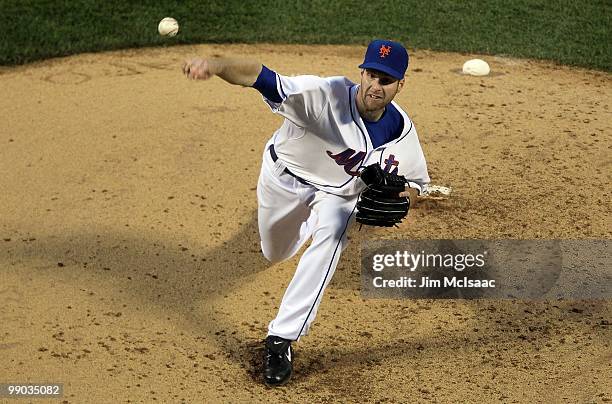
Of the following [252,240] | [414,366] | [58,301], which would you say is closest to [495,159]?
[252,240]

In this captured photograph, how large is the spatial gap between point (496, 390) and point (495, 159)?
121 inches

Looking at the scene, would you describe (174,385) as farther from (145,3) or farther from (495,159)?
(145,3)

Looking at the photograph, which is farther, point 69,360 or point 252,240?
point 252,240

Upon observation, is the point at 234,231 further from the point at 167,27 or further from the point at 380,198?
the point at 167,27

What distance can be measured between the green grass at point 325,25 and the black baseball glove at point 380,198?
5285 mm

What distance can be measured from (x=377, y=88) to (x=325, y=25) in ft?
18.5

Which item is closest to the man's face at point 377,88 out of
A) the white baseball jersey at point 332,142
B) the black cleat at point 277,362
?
the white baseball jersey at point 332,142

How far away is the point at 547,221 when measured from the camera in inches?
288

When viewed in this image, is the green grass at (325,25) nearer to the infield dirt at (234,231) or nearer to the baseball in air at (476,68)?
the infield dirt at (234,231)

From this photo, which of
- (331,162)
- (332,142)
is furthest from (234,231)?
(332,142)

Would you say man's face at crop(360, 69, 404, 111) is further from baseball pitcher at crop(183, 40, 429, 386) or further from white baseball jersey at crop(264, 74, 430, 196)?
white baseball jersey at crop(264, 74, 430, 196)

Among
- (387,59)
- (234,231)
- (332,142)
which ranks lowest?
(234,231)

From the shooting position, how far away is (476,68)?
32.3 ft

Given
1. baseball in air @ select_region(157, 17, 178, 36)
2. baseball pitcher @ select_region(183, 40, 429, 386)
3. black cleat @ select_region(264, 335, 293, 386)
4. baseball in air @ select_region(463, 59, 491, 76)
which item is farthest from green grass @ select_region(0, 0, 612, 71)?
black cleat @ select_region(264, 335, 293, 386)
